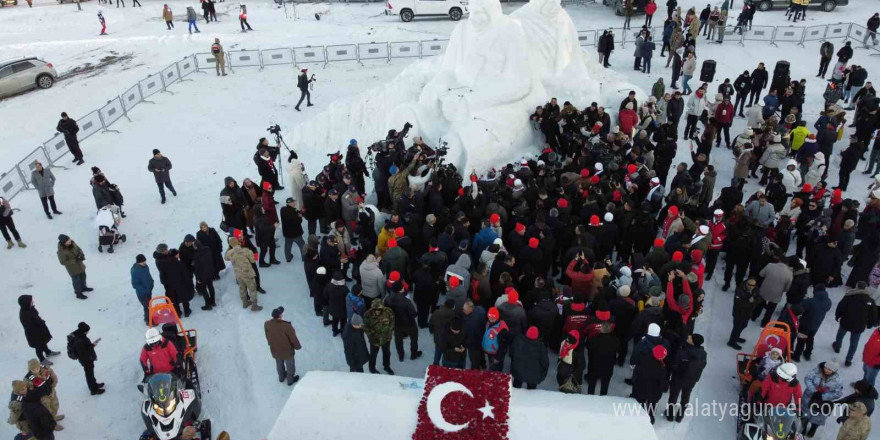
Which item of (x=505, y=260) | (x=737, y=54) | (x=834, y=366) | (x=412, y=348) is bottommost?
(x=412, y=348)

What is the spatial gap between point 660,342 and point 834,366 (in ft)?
6.95

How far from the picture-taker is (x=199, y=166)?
1633 centimetres

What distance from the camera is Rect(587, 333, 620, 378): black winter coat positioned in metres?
8.42

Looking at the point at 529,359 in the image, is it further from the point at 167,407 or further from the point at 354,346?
the point at 167,407

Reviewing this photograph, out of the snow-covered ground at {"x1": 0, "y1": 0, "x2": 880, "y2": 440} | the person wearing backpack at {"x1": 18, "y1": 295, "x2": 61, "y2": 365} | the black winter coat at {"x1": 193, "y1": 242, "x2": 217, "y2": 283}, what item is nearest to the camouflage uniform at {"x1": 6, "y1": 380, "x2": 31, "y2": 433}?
the snow-covered ground at {"x1": 0, "y1": 0, "x2": 880, "y2": 440}

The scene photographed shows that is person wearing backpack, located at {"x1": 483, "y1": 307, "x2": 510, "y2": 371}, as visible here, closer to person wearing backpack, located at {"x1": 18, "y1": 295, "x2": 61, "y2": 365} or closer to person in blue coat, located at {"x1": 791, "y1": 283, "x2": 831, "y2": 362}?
person in blue coat, located at {"x1": 791, "y1": 283, "x2": 831, "y2": 362}

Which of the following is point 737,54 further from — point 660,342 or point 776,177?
point 660,342

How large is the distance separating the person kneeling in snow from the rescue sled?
0.71 ft

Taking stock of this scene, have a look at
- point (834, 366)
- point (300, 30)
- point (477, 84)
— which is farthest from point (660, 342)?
point (300, 30)

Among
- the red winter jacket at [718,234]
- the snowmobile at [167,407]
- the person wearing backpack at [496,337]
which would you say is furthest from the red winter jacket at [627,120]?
the snowmobile at [167,407]

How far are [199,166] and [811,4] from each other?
25747 mm

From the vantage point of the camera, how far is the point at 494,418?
26.5ft

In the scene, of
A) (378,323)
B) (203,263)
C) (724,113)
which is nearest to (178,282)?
(203,263)

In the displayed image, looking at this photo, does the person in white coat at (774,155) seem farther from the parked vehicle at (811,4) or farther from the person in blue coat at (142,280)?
the parked vehicle at (811,4)
